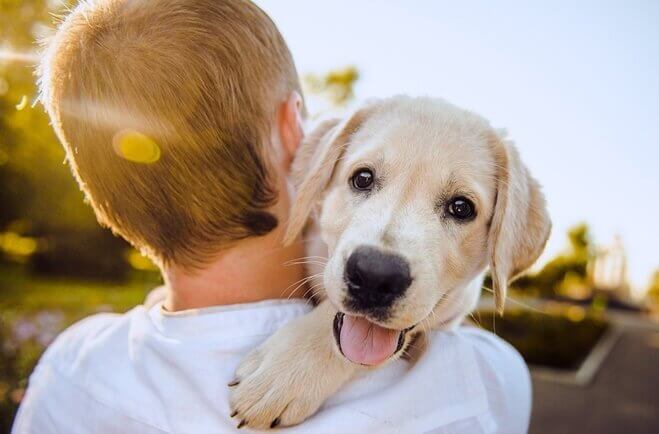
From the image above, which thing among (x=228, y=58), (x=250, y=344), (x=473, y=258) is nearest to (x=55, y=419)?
(x=250, y=344)

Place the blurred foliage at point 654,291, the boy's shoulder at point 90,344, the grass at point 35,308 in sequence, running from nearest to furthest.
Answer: the boy's shoulder at point 90,344 < the grass at point 35,308 < the blurred foliage at point 654,291

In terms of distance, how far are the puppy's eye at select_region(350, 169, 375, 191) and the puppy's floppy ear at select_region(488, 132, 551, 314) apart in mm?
588

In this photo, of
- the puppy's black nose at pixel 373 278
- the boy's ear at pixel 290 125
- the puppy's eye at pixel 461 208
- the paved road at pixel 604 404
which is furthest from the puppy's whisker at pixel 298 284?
the paved road at pixel 604 404

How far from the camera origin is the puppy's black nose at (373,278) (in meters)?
2.15

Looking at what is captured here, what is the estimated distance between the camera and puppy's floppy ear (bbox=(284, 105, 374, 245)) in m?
2.52

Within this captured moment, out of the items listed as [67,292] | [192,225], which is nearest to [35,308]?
[67,292]

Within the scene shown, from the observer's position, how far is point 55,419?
227 cm

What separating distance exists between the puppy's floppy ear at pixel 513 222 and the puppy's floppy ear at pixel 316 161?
0.69 meters

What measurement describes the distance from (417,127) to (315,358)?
3.70 feet

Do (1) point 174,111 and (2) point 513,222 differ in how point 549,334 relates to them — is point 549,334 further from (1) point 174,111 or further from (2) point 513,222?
(1) point 174,111

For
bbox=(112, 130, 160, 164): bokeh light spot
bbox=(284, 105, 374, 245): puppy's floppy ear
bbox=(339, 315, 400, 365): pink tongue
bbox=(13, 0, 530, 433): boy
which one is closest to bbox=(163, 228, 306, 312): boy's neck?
bbox=(13, 0, 530, 433): boy

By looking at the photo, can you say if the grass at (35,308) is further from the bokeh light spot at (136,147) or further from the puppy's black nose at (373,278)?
the puppy's black nose at (373,278)

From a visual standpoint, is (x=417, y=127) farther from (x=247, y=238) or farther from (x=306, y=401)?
(x=306, y=401)

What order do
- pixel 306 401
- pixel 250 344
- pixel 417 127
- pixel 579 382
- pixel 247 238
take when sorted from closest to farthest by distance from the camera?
pixel 306 401 < pixel 250 344 < pixel 247 238 < pixel 417 127 < pixel 579 382
